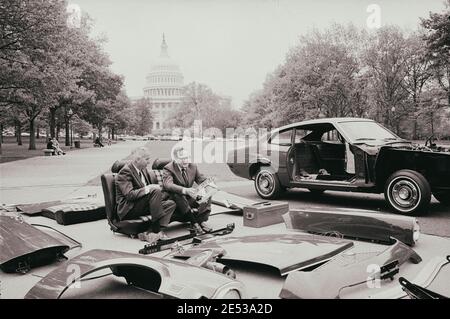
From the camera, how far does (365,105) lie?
109 feet

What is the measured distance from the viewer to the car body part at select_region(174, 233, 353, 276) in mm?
4371

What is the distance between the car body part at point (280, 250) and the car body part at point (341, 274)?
433 millimetres

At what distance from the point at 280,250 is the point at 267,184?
5311mm

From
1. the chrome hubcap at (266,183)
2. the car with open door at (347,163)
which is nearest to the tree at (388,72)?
the car with open door at (347,163)

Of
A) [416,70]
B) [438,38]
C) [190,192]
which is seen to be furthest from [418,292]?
[416,70]

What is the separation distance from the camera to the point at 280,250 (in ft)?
15.5

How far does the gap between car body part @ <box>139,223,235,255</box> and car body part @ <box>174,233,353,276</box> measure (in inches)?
25.1

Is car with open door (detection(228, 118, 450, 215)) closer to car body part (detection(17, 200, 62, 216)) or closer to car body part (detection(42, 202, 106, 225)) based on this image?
car body part (detection(42, 202, 106, 225))

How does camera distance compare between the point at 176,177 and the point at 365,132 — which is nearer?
the point at 176,177

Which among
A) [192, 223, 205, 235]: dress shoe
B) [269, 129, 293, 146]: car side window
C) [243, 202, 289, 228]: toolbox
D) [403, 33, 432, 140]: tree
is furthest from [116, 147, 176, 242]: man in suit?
[403, 33, 432, 140]: tree

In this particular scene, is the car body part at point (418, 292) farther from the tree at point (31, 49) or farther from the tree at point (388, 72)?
the tree at point (388, 72)

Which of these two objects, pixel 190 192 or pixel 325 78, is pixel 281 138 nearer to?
pixel 190 192

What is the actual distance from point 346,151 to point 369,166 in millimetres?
1253
